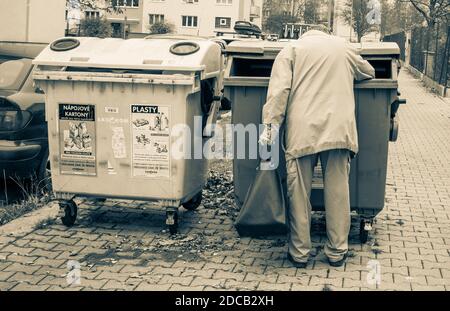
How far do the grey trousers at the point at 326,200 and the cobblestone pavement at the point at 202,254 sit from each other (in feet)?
0.53

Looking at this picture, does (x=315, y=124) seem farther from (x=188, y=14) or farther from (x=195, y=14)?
(x=188, y=14)

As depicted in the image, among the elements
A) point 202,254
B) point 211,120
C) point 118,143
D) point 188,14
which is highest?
point 188,14

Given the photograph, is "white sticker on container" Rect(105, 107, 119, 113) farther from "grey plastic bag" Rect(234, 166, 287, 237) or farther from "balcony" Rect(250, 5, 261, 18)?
"balcony" Rect(250, 5, 261, 18)

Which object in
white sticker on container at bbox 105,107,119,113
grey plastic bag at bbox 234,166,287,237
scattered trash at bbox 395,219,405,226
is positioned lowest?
scattered trash at bbox 395,219,405,226

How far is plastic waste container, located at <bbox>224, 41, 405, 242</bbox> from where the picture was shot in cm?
521

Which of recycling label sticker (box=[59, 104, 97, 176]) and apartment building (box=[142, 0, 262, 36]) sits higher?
apartment building (box=[142, 0, 262, 36])

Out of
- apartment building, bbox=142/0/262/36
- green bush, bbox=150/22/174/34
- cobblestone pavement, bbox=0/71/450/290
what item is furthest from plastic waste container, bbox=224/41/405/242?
apartment building, bbox=142/0/262/36

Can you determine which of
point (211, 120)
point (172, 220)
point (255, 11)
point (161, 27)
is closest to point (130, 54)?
point (211, 120)

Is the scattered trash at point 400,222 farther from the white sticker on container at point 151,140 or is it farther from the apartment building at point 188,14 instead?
the apartment building at point 188,14

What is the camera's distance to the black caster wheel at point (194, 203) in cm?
642

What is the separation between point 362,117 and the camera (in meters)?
5.25

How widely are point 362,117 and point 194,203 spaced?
6.57 feet

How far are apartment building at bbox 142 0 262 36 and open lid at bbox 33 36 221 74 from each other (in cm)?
6502
